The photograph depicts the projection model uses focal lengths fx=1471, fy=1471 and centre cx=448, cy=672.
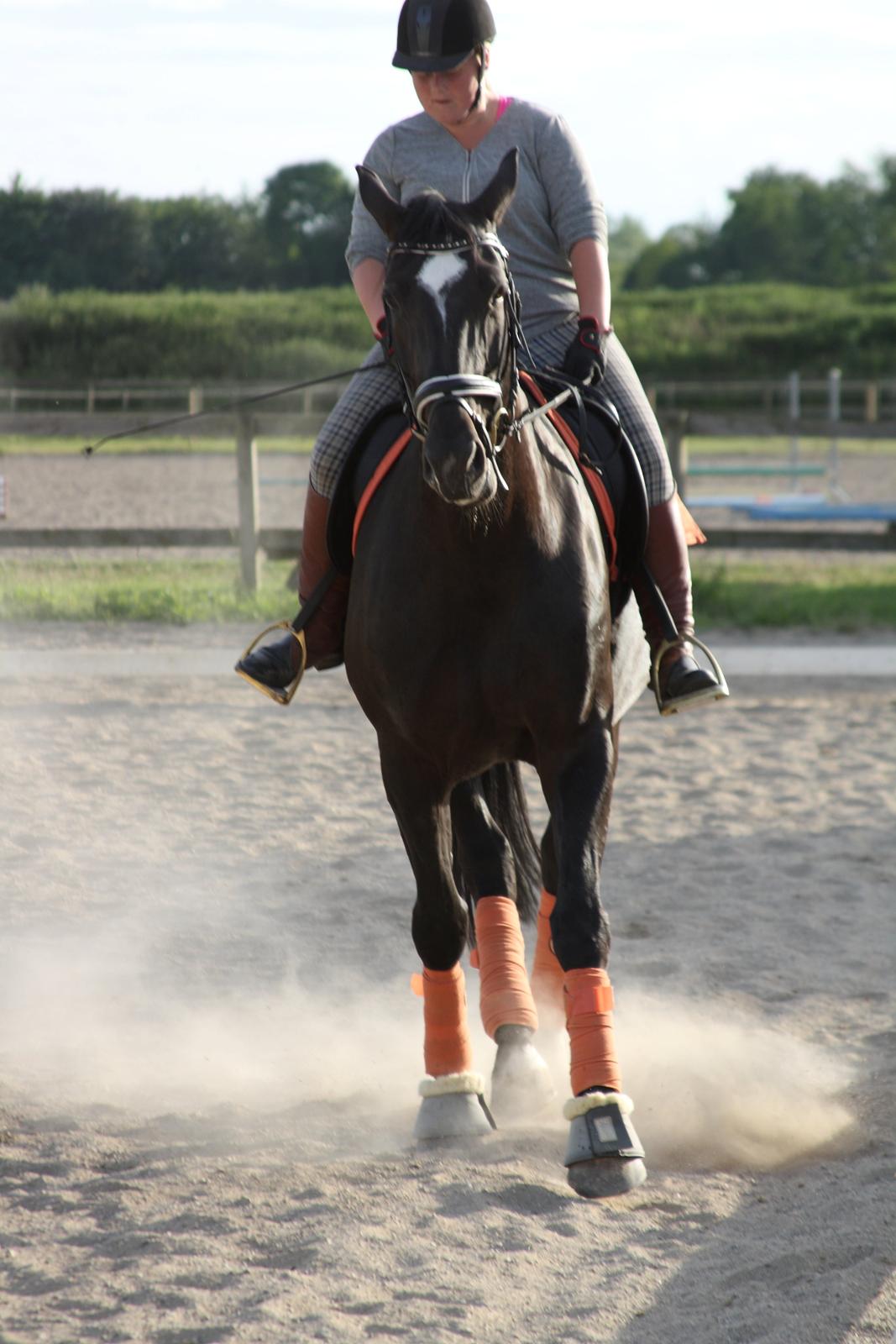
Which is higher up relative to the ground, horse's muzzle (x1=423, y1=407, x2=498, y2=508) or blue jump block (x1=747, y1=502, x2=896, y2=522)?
Answer: horse's muzzle (x1=423, y1=407, x2=498, y2=508)

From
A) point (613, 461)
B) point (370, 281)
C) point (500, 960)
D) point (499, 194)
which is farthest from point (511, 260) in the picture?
point (500, 960)

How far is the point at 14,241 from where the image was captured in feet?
28.8

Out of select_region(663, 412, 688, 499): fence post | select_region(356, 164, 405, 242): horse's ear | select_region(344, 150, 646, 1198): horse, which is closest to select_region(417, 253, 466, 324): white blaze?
select_region(344, 150, 646, 1198): horse

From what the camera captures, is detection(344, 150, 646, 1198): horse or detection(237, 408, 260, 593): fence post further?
detection(237, 408, 260, 593): fence post

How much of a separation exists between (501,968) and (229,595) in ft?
28.7

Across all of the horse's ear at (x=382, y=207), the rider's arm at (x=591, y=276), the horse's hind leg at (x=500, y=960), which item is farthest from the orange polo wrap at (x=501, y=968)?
the horse's ear at (x=382, y=207)

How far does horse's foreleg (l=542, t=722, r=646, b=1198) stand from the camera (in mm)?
3385

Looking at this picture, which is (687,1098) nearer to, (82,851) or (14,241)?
(82,851)

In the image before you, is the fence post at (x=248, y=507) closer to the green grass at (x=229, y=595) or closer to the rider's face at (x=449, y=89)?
the green grass at (x=229, y=595)

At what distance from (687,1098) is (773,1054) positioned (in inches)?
16.7

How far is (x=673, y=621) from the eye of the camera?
402 cm

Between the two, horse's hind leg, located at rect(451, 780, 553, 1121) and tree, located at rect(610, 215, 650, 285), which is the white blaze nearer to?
horse's hind leg, located at rect(451, 780, 553, 1121)

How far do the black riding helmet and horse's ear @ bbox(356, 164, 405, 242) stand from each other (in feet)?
1.60

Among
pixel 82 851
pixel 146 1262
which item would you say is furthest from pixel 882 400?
pixel 146 1262
